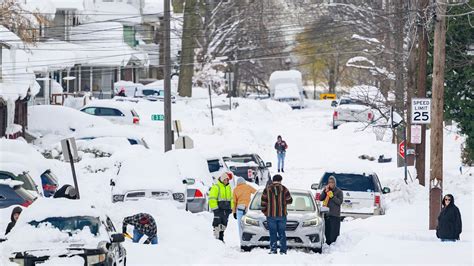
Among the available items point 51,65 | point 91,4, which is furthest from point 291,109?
point 51,65

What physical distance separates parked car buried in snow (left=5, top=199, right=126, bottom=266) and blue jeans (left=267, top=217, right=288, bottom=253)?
12.9ft

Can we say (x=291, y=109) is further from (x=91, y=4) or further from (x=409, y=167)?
(x=409, y=167)

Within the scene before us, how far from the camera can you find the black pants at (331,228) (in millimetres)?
22386

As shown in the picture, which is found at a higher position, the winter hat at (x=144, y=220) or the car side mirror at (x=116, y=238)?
the car side mirror at (x=116, y=238)

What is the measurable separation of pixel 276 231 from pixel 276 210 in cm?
44

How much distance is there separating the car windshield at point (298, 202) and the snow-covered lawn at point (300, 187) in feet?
3.08

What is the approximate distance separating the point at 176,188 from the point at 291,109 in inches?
2311

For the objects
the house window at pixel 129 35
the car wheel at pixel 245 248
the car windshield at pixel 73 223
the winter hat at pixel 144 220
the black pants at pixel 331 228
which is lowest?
the car wheel at pixel 245 248

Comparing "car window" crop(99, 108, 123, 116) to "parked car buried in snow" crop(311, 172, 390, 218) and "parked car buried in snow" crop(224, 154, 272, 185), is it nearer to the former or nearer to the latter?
"parked car buried in snow" crop(224, 154, 272, 185)

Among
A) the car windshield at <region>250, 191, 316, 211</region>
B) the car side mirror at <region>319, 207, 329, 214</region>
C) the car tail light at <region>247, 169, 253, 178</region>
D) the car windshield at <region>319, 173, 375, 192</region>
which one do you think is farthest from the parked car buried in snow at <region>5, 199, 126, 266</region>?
the car tail light at <region>247, 169, 253, 178</region>

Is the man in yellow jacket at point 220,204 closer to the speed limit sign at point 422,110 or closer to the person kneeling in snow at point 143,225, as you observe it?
the person kneeling in snow at point 143,225

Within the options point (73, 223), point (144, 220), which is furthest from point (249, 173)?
point (73, 223)

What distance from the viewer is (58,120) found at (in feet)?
148

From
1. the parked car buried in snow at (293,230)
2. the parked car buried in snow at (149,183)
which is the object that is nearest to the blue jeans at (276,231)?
the parked car buried in snow at (293,230)
